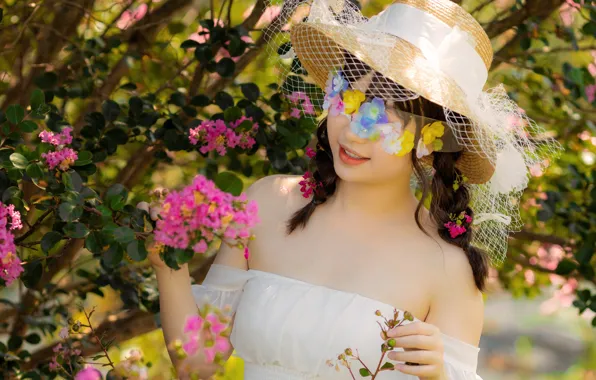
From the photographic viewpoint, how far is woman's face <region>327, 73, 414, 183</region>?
2.01m

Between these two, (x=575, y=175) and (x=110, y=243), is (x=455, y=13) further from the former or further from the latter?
(x=575, y=175)

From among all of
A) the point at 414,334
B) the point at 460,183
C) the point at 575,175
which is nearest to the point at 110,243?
the point at 414,334

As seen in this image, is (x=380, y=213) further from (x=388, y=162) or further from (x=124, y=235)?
(x=124, y=235)

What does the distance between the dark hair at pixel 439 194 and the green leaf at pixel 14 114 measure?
29.6 inches

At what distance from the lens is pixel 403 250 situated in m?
2.23

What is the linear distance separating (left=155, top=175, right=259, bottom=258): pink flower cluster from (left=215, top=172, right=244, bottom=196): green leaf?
3.0 inches

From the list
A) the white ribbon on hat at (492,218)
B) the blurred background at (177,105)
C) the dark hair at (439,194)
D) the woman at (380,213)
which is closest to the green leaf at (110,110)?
the blurred background at (177,105)

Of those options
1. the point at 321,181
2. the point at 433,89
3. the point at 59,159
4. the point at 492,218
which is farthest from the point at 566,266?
the point at 59,159

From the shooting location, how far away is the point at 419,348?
1850 mm

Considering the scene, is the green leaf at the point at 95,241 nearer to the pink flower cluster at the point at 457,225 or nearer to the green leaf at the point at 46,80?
the pink flower cluster at the point at 457,225

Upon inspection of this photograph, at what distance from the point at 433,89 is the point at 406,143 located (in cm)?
13

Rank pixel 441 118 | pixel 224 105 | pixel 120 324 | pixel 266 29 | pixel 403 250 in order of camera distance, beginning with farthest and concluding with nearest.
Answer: pixel 120 324, pixel 266 29, pixel 224 105, pixel 403 250, pixel 441 118

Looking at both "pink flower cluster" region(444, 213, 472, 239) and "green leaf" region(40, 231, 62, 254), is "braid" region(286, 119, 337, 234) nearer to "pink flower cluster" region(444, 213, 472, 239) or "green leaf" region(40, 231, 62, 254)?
"pink flower cluster" region(444, 213, 472, 239)

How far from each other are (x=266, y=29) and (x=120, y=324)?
116 centimetres
